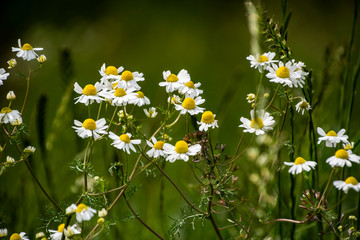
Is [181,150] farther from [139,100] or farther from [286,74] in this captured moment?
[286,74]

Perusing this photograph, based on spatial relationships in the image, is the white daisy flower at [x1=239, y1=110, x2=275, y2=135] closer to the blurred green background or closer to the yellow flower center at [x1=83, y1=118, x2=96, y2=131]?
the yellow flower center at [x1=83, y1=118, x2=96, y2=131]

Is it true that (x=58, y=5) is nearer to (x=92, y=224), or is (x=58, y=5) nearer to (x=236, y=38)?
(x=236, y=38)

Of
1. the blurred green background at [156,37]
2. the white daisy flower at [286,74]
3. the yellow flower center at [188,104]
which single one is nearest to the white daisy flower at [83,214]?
the yellow flower center at [188,104]

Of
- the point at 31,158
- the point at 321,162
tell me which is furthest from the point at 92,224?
the point at 321,162

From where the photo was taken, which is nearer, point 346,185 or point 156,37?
point 346,185

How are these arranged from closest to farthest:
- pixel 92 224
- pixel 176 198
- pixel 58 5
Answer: pixel 92 224, pixel 176 198, pixel 58 5

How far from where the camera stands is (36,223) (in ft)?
3.72

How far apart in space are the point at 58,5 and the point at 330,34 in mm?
1678

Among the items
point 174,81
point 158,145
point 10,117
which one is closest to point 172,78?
point 174,81

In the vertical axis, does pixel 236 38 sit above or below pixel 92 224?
above

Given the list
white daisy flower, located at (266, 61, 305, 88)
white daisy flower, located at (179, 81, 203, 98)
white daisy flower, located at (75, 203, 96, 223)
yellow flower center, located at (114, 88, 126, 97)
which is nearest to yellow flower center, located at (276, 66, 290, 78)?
white daisy flower, located at (266, 61, 305, 88)

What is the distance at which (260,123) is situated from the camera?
736mm

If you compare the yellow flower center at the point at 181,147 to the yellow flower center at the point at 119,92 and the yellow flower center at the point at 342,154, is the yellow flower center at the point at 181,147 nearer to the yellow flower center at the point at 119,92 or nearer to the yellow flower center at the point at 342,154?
the yellow flower center at the point at 119,92

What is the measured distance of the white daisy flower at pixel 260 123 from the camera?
28.5 inches
